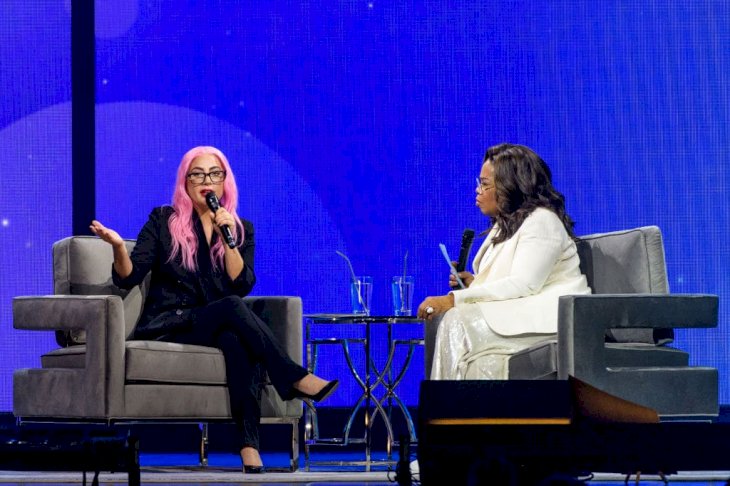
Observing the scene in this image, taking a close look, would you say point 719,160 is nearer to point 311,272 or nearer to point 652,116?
point 652,116

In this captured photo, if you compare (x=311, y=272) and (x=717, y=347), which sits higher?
(x=311, y=272)

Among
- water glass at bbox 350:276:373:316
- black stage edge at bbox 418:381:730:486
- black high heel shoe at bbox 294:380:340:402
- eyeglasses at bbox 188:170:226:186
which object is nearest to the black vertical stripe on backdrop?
eyeglasses at bbox 188:170:226:186

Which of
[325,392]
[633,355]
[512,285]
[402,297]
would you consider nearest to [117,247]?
[325,392]

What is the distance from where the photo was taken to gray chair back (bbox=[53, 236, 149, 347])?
4.62 metres

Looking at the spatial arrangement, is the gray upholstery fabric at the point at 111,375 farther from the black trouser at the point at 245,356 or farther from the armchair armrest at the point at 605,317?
the armchair armrest at the point at 605,317

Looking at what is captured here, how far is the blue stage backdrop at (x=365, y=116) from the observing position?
5.61 m

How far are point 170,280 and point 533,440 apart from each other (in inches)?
108

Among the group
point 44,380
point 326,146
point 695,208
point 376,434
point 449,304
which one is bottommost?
point 376,434

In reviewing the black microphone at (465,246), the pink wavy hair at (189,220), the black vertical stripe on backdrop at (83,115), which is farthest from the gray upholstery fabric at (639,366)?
the black vertical stripe on backdrop at (83,115)

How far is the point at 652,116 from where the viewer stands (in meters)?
5.61

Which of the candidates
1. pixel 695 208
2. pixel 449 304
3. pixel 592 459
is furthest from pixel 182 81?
pixel 592 459

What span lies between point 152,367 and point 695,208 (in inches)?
113

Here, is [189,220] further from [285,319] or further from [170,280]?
[285,319]

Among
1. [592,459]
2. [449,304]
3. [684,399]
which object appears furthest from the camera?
[449,304]
